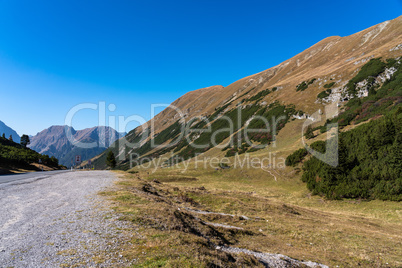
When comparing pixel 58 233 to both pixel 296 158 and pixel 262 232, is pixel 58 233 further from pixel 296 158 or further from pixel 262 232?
pixel 296 158

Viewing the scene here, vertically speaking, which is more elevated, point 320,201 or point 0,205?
point 0,205

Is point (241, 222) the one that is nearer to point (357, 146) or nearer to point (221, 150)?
point (357, 146)

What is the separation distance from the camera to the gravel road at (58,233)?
7410mm

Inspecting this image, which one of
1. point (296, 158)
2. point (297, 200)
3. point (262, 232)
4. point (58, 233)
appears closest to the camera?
point (58, 233)

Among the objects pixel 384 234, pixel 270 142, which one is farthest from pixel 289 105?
pixel 384 234

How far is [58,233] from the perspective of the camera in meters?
9.70

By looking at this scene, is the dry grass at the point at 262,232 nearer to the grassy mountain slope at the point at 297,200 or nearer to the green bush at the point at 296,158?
the grassy mountain slope at the point at 297,200

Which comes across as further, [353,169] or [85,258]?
[353,169]

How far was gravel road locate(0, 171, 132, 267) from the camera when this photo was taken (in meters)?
7.41

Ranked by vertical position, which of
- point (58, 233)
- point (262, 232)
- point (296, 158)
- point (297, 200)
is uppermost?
point (296, 158)

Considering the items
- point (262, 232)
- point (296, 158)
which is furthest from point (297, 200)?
point (262, 232)

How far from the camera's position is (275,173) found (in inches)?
1816

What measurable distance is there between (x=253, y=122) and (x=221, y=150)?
75.3 ft

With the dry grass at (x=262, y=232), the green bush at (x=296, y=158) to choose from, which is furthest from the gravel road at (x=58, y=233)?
the green bush at (x=296, y=158)
